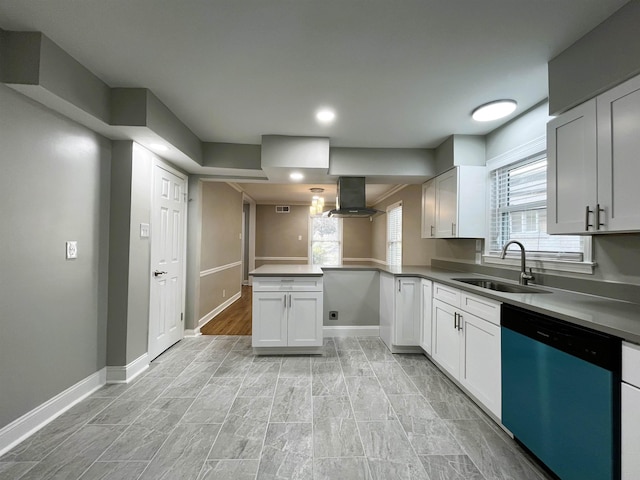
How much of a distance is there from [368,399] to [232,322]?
2.82 meters

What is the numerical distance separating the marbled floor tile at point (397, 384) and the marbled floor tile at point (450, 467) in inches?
28.7

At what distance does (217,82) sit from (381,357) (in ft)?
9.99

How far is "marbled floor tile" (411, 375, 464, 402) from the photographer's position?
231 cm

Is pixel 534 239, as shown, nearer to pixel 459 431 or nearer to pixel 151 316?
pixel 459 431

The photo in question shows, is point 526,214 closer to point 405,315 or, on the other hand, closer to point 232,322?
point 405,315

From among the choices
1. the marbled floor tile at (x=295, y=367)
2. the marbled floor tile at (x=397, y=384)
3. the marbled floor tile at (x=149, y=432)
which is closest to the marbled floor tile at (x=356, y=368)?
the marbled floor tile at (x=397, y=384)

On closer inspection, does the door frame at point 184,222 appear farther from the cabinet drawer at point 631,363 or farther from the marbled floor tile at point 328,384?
the cabinet drawer at point 631,363

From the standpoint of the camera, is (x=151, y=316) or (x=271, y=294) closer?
(x=151, y=316)

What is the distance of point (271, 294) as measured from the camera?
10.3 feet

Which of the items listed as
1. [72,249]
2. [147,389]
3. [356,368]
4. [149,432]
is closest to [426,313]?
[356,368]

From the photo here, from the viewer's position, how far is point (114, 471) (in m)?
1.53

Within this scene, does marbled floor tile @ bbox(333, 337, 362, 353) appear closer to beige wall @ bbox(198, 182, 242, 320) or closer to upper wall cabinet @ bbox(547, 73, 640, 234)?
beige wall @ bbox(198, 182, 242, 320)

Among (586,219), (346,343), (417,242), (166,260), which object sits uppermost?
(586,219)

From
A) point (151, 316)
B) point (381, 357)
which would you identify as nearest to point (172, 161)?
point (151, 316)
